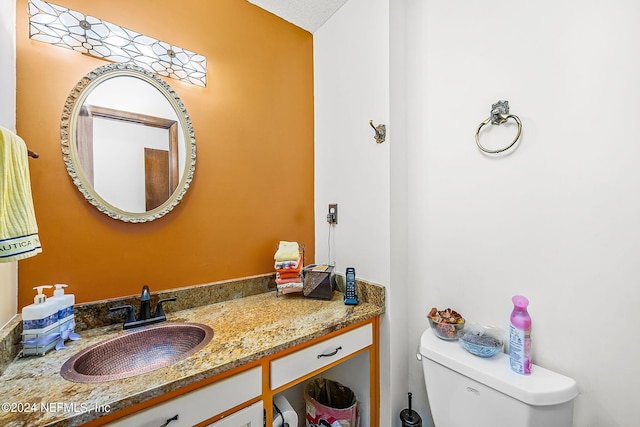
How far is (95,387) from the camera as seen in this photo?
72 centimetres

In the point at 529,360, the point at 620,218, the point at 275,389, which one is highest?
the point at 620,218

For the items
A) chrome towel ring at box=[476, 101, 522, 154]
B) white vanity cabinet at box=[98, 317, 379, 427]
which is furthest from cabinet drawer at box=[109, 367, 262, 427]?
chrome towel ring at box=[476, 101, 522, 154]

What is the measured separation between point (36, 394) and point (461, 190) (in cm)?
158

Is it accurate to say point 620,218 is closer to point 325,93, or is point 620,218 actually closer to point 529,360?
point 529,360

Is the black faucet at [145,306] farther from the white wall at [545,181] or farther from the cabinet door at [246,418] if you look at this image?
the white wall at [545,181]

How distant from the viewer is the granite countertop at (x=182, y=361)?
2.10 ft

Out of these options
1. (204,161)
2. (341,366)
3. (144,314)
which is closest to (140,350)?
(144,314)

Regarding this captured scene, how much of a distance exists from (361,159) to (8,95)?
1425 millimetres

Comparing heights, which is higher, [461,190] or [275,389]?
[461,190]

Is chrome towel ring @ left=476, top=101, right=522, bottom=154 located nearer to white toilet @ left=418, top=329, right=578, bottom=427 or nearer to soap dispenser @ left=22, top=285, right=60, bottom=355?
white toilet @ left=418, top=329, right=578, bottom=427

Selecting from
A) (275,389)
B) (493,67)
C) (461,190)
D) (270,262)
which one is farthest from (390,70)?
(275,389)

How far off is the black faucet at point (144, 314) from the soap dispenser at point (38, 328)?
0.64 feet

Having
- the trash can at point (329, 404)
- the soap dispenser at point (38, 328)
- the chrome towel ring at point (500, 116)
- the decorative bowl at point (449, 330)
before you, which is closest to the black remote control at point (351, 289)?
the decorative bowl at point (449, 330)

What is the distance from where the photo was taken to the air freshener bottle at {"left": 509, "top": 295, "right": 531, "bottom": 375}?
2.98 feet
